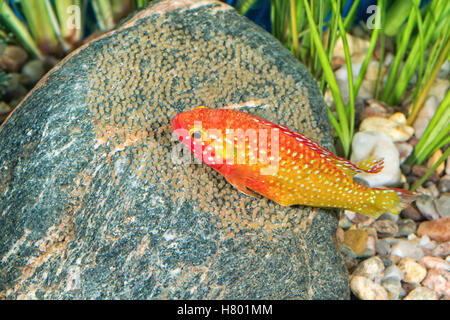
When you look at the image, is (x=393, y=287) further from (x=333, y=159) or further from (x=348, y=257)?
(x=333, y=159)

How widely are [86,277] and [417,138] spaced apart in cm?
345

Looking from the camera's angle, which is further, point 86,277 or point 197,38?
point 197,38

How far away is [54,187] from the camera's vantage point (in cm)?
256

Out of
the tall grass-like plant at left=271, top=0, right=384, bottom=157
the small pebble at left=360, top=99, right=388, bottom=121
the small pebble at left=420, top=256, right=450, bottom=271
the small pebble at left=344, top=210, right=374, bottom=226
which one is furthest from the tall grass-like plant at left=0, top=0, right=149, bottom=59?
the small pebble at left=420, top=256, right=450, bottom=271

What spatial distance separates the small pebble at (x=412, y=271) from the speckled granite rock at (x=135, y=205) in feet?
1.92

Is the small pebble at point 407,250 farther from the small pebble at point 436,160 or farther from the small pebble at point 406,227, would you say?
the small pebble at point 436,160

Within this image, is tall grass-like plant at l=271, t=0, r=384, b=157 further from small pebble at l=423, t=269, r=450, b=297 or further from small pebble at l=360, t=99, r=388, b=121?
small pebble at l=423, t=269, r=450, b=297

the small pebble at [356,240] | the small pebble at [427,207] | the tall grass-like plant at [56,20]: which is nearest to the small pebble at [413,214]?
the small pebble at [427,207]

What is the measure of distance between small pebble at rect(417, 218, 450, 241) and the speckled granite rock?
981mm

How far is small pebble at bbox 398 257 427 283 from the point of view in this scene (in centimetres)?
298

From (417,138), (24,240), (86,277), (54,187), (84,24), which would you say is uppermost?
(84,24)

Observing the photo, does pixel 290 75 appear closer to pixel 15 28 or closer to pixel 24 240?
pixel 24 240
